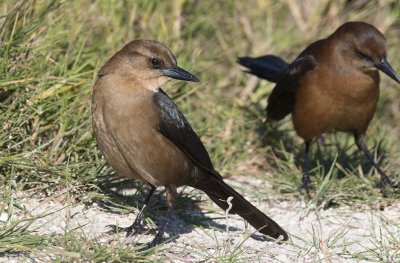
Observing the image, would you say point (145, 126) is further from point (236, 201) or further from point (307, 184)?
point (307, 184)

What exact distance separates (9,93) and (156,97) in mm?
1111

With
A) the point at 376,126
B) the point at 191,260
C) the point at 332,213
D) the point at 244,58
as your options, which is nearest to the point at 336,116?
the point at 332,213

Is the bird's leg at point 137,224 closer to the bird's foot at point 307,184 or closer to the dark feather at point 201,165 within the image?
the dark feather at point 201,165

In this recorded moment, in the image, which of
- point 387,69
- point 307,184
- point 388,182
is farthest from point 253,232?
point 387,69

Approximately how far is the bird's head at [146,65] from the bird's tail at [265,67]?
6.25 ft

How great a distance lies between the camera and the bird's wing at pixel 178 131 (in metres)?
4.35

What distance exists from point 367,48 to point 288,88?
2.32 feet

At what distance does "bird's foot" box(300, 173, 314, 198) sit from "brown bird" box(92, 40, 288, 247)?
2.56 feet

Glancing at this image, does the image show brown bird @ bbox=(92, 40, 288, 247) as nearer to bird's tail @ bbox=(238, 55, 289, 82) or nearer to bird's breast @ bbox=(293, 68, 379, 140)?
bird's breast @ bbox=(293, 68, 379, 140)

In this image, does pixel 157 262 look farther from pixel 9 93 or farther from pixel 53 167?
pixel 9 93

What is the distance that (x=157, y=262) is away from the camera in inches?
146

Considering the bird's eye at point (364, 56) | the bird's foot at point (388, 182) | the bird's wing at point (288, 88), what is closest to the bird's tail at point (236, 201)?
the bird's foot at point (388, 182)

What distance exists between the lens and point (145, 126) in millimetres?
4227

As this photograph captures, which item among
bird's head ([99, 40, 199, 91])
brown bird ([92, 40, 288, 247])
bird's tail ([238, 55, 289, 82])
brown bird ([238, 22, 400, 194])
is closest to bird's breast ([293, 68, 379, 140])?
brown bird ([238, 22, 400, 194])
